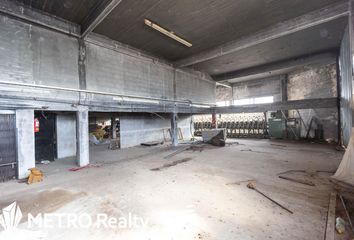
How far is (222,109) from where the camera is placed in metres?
10.6

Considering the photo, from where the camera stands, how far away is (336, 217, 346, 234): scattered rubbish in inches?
80.3

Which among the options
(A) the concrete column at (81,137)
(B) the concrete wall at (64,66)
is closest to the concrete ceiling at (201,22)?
(B) the concrete wall at (64,66)

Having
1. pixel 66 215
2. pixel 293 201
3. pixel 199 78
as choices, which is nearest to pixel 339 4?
pixel 293 201

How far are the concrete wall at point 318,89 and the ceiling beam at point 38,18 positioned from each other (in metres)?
13.2

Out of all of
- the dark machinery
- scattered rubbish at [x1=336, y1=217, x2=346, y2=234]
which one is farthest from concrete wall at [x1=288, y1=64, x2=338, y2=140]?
scattered rubbish at [x1=336, y1=217, x2=346, y2=234]

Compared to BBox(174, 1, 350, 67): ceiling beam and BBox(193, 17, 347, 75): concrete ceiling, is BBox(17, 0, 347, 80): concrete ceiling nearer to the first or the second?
BBox(193, 17, 347, 75): concrete ceiling

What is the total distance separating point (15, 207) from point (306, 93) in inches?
577

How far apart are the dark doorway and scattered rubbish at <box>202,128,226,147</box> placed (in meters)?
7.24

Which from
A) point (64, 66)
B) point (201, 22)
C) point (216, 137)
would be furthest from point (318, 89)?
point (64, 66)

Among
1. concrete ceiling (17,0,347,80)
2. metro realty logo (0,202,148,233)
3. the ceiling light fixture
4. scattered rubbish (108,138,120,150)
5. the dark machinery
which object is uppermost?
concrete ceiling (17,0,347,80)

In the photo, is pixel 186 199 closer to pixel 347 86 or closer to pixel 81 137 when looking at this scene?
pixel 81 137

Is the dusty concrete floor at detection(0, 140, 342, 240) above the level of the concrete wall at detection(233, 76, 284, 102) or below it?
below

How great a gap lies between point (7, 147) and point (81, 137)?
1.72 m

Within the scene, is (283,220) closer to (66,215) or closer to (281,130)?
(66,215)
